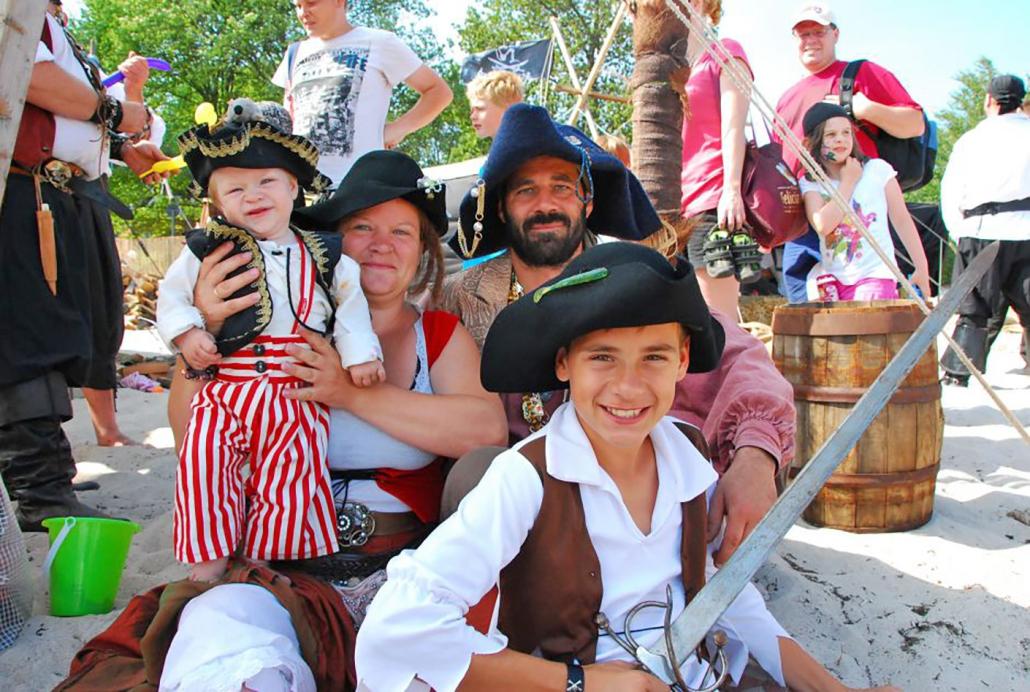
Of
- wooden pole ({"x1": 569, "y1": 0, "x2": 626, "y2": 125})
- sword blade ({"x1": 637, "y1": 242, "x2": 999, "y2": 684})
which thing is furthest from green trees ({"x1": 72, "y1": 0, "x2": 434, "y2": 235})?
sword blade ({"x1": 637, "y1": 242, "x2": 999, "y2": 684})

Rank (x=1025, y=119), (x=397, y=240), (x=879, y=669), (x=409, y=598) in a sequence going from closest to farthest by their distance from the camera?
(x=409, y=598), (x=397, y=240), (x=879, y=669), (x=1025, y=119)

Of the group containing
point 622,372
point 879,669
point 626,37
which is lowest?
point 879,669

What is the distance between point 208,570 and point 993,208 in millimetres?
6401

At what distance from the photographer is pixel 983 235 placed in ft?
20.5

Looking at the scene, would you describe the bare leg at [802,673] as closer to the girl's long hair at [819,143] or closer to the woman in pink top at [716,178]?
the woman in pink top at [716,178]

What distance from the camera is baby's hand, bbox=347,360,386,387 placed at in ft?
6.52

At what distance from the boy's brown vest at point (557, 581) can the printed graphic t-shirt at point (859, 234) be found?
128 inches

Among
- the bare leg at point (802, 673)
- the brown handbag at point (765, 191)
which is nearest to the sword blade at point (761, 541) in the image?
the bare leg at point (802, 673)

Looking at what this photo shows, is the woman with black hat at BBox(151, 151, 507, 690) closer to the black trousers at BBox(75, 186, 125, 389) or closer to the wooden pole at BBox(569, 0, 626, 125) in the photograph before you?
the black trousers at BBox(75, 186, 125, 389)

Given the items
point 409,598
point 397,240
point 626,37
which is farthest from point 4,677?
point 626,37

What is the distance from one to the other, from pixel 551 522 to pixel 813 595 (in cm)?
161

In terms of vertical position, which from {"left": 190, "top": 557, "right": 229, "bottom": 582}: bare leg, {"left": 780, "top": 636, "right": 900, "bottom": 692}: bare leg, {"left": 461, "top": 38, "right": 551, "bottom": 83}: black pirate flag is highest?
{"left": 461, "top": 38, "right": 551, "bottom": 83}: black pirate flag

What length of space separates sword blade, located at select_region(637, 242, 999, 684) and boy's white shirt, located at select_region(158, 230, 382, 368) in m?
0.98

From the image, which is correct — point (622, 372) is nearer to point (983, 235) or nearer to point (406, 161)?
point (406, 161)
